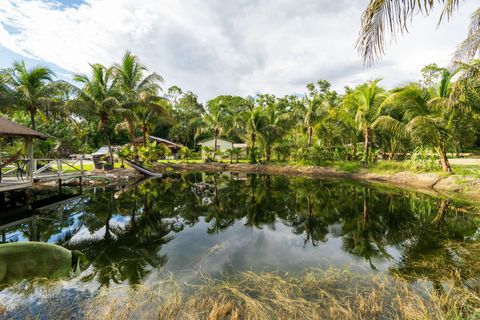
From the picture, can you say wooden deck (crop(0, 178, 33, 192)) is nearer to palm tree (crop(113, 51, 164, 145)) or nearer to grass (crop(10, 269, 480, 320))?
grass (crop(10, 269, 480, 320))

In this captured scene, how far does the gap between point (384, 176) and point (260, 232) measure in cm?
1310

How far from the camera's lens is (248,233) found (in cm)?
739

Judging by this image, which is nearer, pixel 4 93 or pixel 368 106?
pixel 4 93

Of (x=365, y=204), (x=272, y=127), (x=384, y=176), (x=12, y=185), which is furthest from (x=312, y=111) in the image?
(x=12, y=185)

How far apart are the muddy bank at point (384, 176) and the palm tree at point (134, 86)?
19.7 feet

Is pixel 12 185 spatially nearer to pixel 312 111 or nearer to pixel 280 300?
pixel 280 300

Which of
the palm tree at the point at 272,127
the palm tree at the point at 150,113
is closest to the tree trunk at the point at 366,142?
the palm tree at the point at 272,127

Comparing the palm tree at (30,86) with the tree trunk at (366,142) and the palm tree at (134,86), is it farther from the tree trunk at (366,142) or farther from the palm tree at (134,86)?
the tree trunk at (366,142)

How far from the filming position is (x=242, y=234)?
287 inches

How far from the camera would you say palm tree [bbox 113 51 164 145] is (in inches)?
799

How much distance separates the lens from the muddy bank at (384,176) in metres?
11.8

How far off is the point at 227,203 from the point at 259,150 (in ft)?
52.5

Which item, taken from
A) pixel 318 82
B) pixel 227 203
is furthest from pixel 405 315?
pixel 318 82

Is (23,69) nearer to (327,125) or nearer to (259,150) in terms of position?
(259,150)
